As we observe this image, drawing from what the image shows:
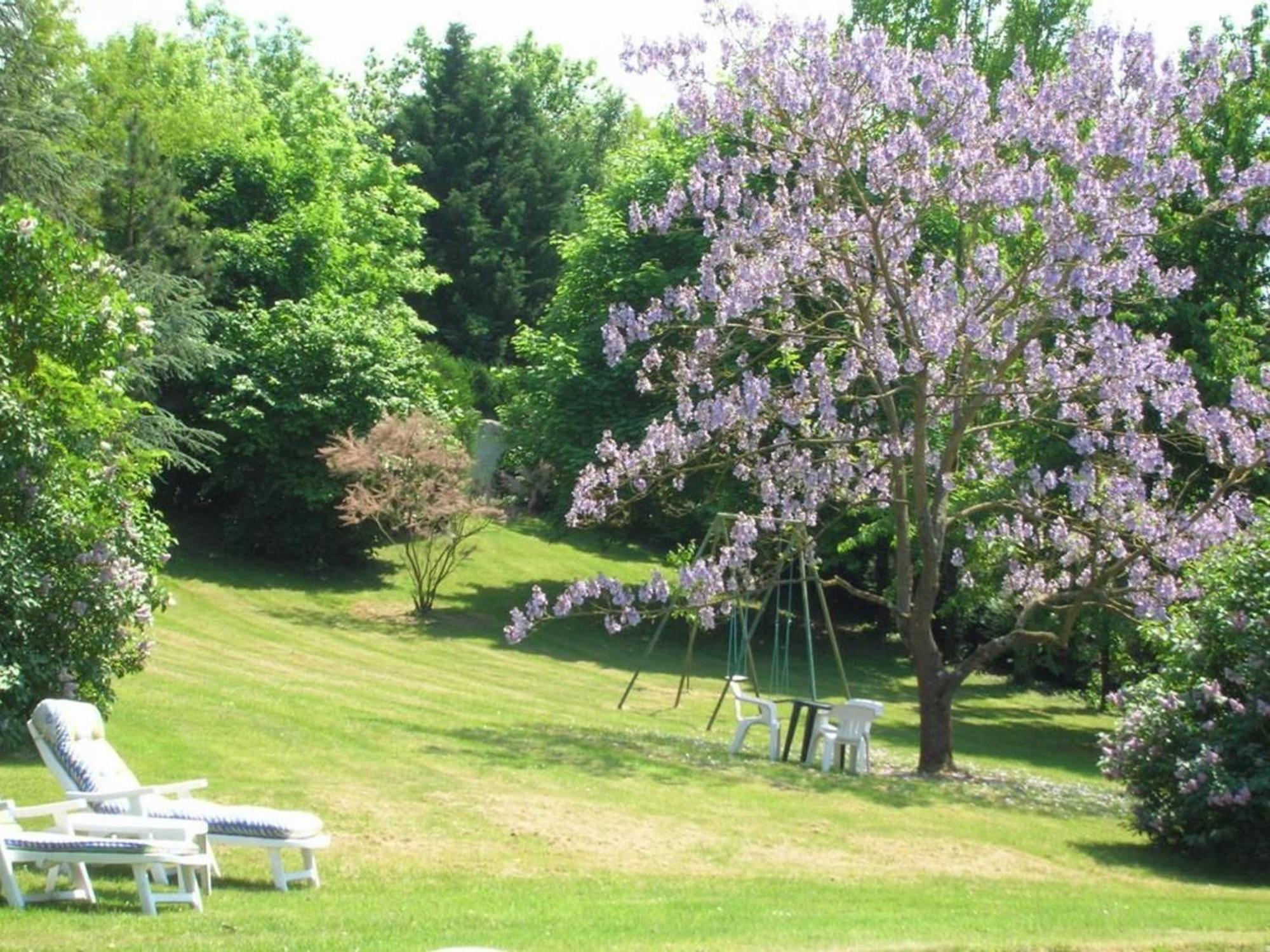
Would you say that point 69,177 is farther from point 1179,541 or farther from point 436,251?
point 436,251

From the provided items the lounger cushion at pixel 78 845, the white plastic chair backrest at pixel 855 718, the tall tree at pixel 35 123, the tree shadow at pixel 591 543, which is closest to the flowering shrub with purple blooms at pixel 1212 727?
the white plastic chair backrest at pixel 855 718

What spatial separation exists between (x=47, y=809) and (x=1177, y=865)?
9207mm

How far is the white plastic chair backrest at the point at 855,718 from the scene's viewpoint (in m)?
16.7

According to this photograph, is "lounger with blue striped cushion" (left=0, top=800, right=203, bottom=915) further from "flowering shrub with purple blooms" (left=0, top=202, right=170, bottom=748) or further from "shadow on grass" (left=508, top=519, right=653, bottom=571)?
"shadow on grass" (left=508, top=519, right=653, bottom=571)

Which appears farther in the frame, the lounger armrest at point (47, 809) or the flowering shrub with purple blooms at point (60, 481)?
the flowering shrub with purple blooms at point (60, 481)

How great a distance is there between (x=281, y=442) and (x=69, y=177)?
9134 millimetres

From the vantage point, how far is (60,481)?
44.5 feet

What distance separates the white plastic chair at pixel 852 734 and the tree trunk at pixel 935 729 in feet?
2.23

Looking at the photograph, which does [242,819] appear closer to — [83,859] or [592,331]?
[83,859]

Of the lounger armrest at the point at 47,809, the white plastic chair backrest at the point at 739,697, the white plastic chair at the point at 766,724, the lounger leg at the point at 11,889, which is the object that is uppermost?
the white plastic chair backrest at the point at 739,697

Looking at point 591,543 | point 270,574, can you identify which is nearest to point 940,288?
point 270,574

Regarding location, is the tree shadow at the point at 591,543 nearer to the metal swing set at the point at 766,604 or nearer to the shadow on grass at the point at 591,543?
the shadow on grass at the point at 591,543

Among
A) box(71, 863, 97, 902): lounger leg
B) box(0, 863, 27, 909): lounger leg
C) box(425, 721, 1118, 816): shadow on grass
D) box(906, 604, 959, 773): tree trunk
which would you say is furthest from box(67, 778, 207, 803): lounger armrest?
box(906, 604, 959, 773): tree trunk

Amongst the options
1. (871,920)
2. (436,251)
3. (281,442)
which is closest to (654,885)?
(871,920)
